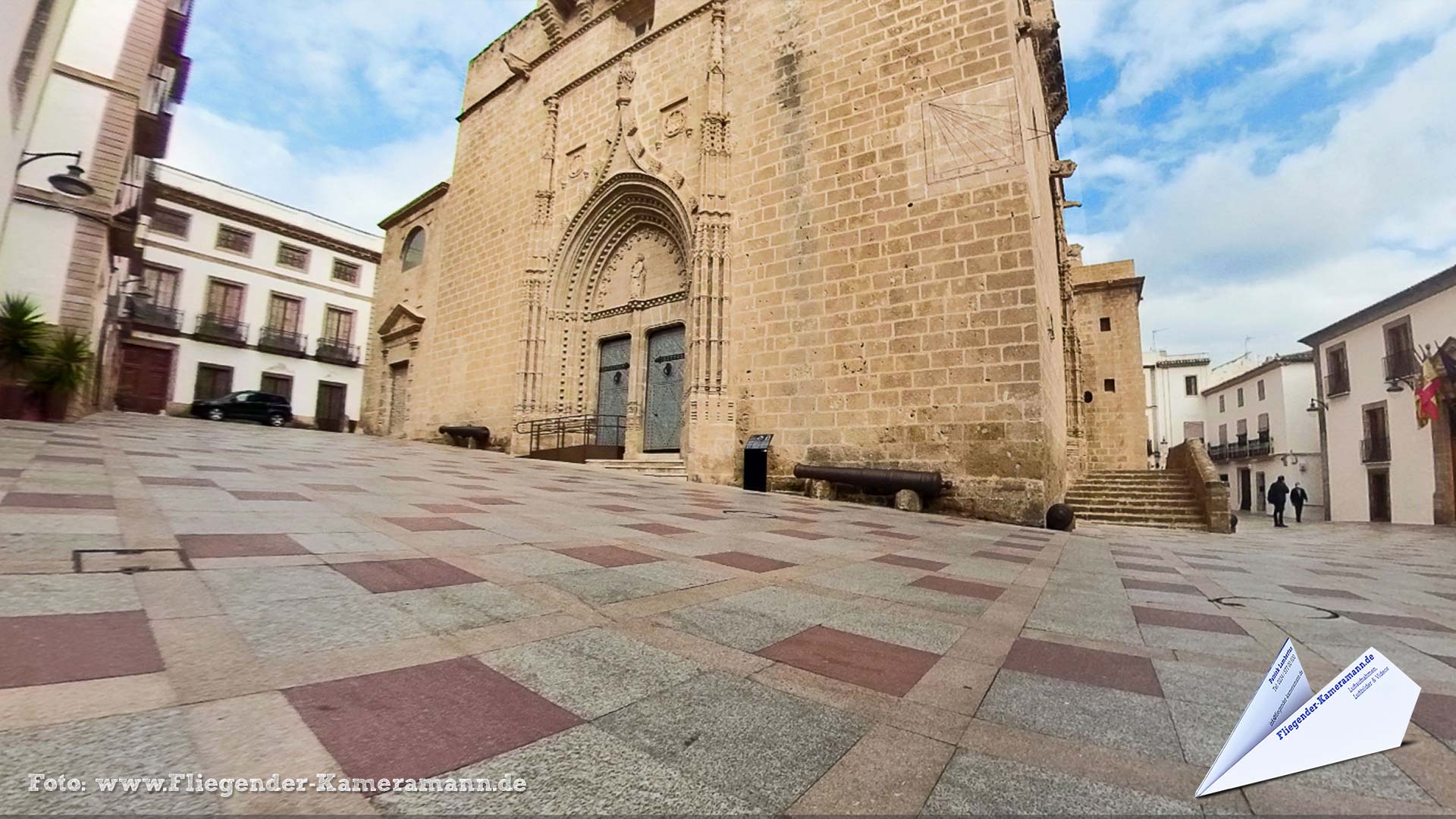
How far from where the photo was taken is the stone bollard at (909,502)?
7.56m

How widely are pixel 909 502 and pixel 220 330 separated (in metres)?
27.0

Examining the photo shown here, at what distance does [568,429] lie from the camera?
12734 millimetres

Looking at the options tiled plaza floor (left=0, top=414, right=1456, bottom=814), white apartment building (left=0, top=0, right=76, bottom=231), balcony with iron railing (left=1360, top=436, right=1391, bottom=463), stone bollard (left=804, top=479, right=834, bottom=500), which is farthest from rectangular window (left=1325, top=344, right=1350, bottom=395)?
white apartment building (left=0, top=0, right=76, bottom=231)

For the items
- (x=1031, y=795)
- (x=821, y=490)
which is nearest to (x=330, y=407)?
(x=821, y=490)

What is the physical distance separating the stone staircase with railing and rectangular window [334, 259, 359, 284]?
29480 mm

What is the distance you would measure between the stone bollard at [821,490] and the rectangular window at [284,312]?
1006 inches

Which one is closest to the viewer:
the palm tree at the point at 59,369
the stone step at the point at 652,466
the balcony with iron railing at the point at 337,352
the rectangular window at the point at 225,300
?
the palm tree at the point at 59,369

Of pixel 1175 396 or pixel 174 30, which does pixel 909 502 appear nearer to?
pixel 174 30

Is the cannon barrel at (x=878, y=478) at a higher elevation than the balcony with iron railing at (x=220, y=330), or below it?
below

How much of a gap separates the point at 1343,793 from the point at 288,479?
19.7 ft

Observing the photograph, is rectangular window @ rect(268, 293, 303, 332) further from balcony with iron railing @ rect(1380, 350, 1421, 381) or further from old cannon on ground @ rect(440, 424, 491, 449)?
balcony with iron railing @ rect(1380, 350, 1421, 381)

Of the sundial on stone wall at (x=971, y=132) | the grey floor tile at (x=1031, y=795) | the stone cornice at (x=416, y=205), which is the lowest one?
the grey floor tile at (x=1031, y=795)

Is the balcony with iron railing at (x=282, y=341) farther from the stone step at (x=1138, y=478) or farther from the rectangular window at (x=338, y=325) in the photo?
the stone step at (x=1138, y=478)

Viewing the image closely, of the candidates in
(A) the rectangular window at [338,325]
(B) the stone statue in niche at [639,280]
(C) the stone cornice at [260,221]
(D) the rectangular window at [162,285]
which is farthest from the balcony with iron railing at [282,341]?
(B) the stone statue in niche at [639,280]
